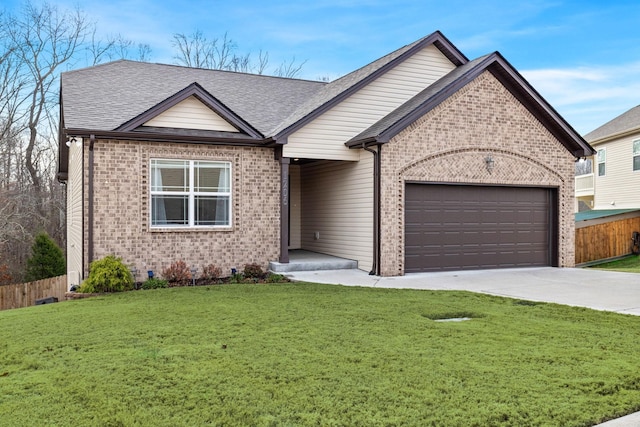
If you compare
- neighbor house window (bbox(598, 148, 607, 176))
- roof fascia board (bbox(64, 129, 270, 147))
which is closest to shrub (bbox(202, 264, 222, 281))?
roof fascia board (bbox(64, 129, 270, 147))

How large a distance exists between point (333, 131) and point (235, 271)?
14.3ft

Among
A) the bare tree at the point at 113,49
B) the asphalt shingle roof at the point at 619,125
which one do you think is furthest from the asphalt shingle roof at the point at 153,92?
the bare tree at the point at 113,49

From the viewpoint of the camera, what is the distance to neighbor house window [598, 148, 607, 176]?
26297mm

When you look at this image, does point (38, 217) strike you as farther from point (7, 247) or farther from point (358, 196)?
point (358, 196)

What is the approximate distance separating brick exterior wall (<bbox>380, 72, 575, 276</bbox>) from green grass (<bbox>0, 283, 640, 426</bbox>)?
16.1ft

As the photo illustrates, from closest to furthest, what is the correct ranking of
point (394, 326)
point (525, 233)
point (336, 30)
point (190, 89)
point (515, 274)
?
1. point (394, 326)
2. point (190, 89)
3. point (515, 274)
4. point (525, 233)
5. point (336, 30)

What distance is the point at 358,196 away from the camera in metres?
14.4

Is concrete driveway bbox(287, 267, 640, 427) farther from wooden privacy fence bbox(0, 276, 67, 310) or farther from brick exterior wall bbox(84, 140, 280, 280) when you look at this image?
wooden privacy fence bbox(0, 276, 67, 310)

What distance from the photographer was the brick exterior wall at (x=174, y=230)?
1230 cm

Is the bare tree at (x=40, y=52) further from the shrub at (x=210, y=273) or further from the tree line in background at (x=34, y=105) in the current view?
the shrub at (x=210, y=273)

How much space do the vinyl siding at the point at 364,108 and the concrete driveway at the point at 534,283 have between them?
3122mm

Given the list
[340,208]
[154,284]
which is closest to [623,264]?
[340,208]

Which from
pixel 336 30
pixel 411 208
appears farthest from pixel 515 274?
pixel 336 30

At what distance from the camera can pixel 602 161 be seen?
26.5m
